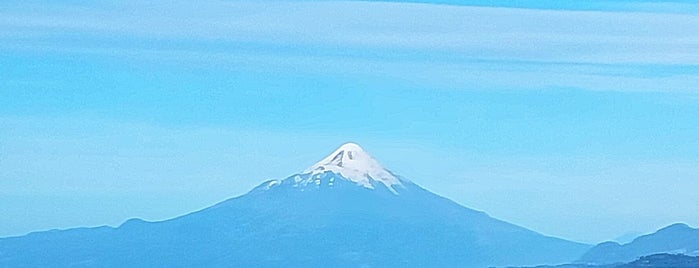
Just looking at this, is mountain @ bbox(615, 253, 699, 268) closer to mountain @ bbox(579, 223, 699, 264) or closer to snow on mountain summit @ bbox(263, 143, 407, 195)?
mountain @ bbox(579, 223, 699, 264)

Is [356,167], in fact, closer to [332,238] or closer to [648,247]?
[332,238]

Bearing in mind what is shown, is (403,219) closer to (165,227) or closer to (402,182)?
(402,182)

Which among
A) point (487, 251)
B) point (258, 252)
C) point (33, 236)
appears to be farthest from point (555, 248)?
point (33, 236)

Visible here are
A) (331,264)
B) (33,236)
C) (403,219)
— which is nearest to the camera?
(33,236)

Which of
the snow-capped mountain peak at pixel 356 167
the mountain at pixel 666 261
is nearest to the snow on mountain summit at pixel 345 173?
the snow-capped mountain peak at pixel 356 167

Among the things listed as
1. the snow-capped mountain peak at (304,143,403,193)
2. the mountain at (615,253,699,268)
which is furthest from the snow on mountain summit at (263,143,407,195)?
the mountain at (615,253,699,268)

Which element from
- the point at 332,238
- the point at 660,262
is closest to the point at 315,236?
the point at 332,238
